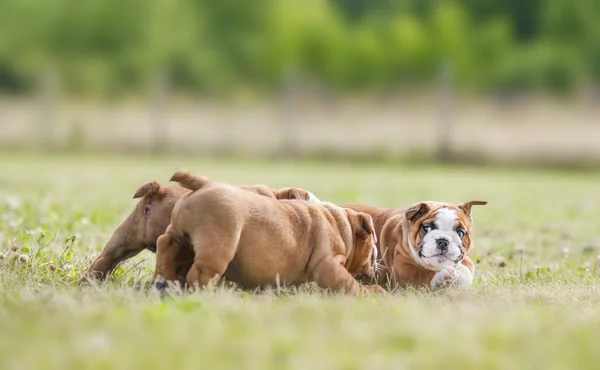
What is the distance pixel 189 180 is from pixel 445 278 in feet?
4.25

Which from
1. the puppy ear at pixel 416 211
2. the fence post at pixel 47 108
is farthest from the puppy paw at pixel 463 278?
the fence post at pixel 47 108

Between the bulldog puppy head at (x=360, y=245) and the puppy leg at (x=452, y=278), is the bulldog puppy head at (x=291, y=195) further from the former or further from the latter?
the puppy leg at (x=452, y=278)

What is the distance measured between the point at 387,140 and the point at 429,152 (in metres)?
1.32

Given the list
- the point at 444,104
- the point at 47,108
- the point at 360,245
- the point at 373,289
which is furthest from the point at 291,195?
the point at 47,108

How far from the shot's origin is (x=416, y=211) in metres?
4.39

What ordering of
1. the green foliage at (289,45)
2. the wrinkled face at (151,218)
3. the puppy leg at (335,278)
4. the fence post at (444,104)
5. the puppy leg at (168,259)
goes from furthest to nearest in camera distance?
the green foliage at (289,45), the fence post at (444,104), the wrinkled face at (151,218), the puppy leg at (335,278), the puppy leg at (168,259)

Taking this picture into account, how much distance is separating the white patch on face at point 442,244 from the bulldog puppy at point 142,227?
1.14 metres

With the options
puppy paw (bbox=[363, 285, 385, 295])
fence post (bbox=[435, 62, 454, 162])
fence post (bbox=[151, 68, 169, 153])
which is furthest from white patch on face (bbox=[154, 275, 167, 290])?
fence post (bbox=[151, 68, 169, 153])

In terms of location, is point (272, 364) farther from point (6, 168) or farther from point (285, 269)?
point (6, 168)

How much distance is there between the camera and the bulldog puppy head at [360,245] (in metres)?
4.17

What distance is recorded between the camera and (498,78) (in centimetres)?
2383

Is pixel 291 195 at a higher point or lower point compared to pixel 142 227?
higher

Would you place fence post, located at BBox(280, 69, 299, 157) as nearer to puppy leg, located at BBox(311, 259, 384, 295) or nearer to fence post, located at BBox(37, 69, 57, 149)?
fence post, located at BBox(37, 69, 57, 149)

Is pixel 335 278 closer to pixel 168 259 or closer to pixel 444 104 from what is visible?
pixel 168 259
